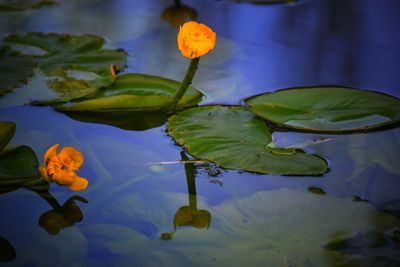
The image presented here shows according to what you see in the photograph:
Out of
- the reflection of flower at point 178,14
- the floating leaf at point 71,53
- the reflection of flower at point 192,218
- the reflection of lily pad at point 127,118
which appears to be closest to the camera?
the reflection of flower at point 192,218

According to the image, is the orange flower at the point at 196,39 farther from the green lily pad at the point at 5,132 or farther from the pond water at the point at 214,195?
the green lily pad at the point at 5,132

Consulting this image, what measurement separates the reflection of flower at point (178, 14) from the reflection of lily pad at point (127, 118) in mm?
880

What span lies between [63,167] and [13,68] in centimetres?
70

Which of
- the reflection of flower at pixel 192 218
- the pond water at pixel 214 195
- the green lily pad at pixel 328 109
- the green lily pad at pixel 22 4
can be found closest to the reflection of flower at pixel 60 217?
the pond water at pixel 214 195

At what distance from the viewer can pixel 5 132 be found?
1.20 m

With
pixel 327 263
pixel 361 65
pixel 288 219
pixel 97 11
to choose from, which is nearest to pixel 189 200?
pixel 288 219

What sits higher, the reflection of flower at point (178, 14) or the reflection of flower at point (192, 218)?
the reflection of flower at point (178, 14)

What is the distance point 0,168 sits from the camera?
1128mm

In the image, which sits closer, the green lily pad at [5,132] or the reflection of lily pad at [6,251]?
the reflection of lily pad at [6,251]

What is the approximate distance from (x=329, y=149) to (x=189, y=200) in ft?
1.31

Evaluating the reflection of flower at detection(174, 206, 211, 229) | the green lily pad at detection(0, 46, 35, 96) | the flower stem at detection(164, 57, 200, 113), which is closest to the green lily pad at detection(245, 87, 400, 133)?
the flower stem at detection(164, 57, 200, 113)

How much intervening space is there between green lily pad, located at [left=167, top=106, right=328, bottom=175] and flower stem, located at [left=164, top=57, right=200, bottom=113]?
0.16 feet

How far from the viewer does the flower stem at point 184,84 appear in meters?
1.28

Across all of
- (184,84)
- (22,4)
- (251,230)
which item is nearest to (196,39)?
(184,84)
